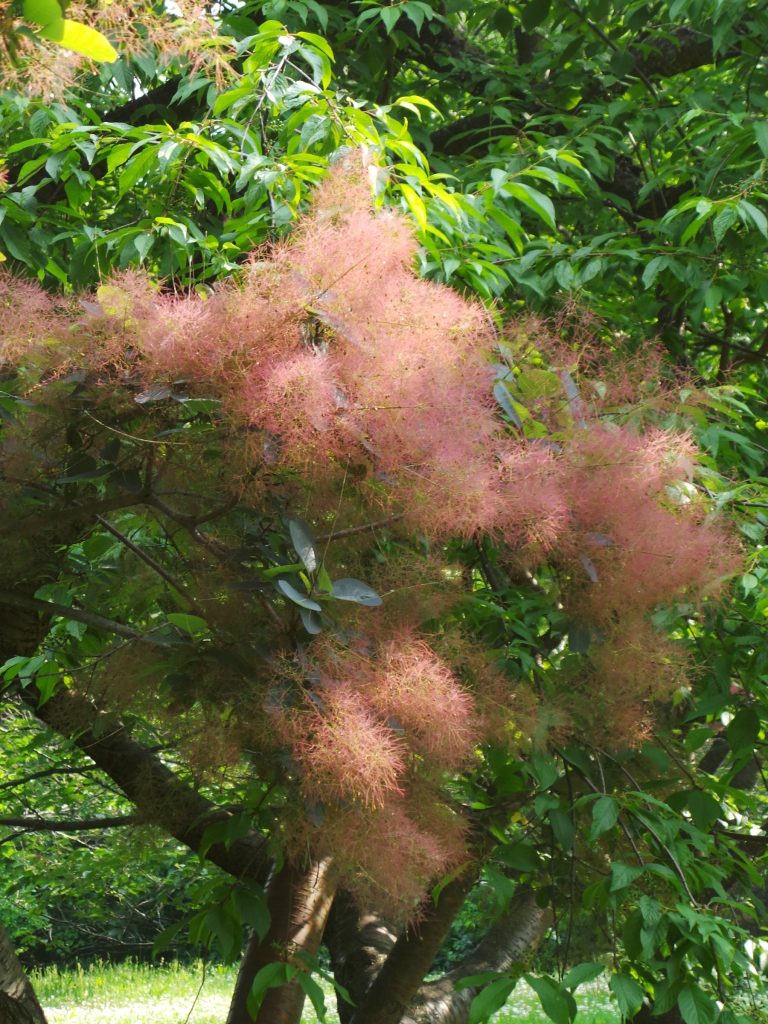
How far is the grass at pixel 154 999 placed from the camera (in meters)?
8.49

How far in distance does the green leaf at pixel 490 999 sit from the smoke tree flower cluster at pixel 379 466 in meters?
0.25

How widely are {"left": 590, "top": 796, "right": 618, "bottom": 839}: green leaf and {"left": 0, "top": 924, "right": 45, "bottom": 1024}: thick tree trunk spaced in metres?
1.83

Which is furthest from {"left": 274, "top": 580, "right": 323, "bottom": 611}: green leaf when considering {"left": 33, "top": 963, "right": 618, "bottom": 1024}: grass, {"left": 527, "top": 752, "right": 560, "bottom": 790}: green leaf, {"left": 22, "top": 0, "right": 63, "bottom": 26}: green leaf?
{"left": 33, "top": 963, "right": 618, "bottom": 1024}: grass

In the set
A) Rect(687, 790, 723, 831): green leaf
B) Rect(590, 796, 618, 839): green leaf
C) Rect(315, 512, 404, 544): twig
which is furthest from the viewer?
Rect(687, 790, 723, 831): green leaf

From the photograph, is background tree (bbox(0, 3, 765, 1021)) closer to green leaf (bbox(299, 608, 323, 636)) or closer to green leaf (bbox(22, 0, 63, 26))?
green leaf (bbox(299, 608, 323, 636))

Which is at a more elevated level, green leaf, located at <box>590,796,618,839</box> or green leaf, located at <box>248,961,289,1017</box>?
green leaf, located at <box>590,796,618,839</box>

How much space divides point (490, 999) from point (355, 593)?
3.31ft

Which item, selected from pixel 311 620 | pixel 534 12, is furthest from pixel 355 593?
pixel 534 12

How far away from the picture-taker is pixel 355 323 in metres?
1.68

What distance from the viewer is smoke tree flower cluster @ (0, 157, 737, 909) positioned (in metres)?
1.65

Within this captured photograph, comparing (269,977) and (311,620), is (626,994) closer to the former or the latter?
(269,977)

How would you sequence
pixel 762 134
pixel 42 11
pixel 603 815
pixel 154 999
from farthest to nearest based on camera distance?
pixel 154 999
pixel 762 134
pixel 603 815
pixel 42 11

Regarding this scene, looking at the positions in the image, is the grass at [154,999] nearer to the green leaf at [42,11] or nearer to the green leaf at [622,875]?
the green leaf at [622,875]

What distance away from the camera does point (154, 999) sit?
9461 millimetres
